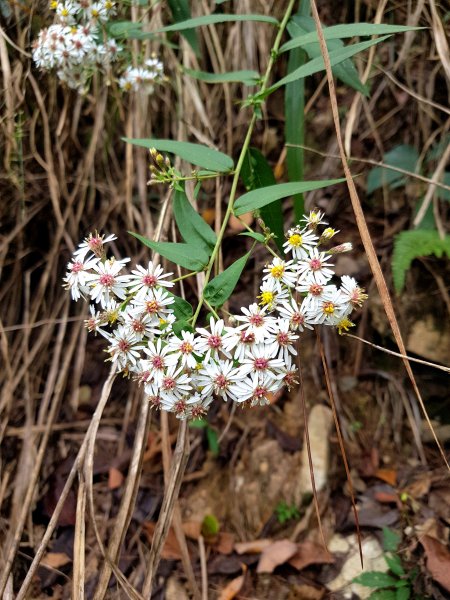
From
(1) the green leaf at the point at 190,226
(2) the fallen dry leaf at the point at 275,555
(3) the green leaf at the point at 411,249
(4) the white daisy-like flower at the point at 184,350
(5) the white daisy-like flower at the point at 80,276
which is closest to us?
(4) the white daisy-like flower at the point at 184,350

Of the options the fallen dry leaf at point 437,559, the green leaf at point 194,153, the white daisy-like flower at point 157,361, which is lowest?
the fallen dry leaf at point 437,559

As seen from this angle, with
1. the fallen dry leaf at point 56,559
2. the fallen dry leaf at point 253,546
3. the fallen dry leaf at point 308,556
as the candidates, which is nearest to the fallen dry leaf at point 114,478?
the fallen dry leaf at point 56,559

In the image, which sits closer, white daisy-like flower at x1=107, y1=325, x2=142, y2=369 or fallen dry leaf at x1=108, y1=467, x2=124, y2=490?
white daisy-like flower at x1=107, y1=325, x2=142, y2=369

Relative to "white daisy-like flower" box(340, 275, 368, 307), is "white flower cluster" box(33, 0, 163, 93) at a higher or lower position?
higher

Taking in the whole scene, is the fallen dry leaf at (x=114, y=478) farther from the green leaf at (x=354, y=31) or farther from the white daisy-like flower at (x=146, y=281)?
the green leaf at (x=354, y=31)

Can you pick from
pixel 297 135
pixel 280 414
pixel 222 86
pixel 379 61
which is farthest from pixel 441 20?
pixel 280 414

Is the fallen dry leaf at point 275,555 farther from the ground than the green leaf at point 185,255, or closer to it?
closer to it

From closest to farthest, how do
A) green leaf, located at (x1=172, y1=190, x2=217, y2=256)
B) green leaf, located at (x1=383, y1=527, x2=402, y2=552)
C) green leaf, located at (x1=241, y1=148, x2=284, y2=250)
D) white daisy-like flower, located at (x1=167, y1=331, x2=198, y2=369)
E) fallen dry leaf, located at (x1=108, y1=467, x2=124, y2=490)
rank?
white daisy-like flower, located at (x1=167, y1=331, x2=198, y2=369) < green leaf, located at (x1=172, y1=190, x2=217, y2=256) < green leaf, located at (x1=241, y1=148, x2=284, y2=250) < green leaf, located at (x1=383, y1=527, x2=402, y2=552) < fallen dry leaf, located at (x1=108, y1=467, x2=124, y2=490)

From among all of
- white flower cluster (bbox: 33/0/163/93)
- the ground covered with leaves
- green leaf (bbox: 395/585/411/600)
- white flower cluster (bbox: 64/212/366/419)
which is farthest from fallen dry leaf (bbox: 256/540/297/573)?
white flower cluster (bbox: 33/0/163/93)

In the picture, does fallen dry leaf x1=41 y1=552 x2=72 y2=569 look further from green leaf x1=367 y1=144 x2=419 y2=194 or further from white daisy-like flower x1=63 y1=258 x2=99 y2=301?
green leaf x1=367 y1=144 x2=419 y2=194
